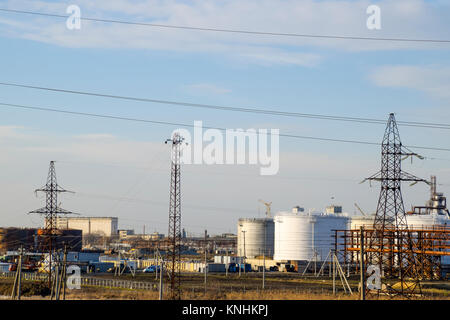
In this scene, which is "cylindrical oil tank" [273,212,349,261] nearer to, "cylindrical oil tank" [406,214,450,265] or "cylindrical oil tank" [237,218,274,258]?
"cylindrical oil tank" [406,214,450,265]

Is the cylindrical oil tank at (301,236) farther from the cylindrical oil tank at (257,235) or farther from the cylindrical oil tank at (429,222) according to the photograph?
the cylindrical oil tank at (257,235)

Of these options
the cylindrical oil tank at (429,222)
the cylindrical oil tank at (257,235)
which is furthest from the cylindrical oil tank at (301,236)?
the cylindrical oil tank at (257,235)

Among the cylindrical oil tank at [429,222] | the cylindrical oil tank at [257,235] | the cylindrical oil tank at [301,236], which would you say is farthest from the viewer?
the cylindrical oil tank at [257,235]

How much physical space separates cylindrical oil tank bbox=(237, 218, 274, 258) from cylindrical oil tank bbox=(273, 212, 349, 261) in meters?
22.7

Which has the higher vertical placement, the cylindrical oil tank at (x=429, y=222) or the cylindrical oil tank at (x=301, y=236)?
the cylindrical oil tank at (x=429, y=222)

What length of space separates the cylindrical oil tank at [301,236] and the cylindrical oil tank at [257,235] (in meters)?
22.7

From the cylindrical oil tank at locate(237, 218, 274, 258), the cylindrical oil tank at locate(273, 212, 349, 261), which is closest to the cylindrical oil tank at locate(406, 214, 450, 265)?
the cylindrical oil tank at locate(273, 212, 349, 261)

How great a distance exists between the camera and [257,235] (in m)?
138

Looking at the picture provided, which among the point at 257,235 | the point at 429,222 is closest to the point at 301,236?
the point at 257,235

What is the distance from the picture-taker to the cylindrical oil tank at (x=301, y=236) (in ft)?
368

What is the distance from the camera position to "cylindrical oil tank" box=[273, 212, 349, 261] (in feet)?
368
